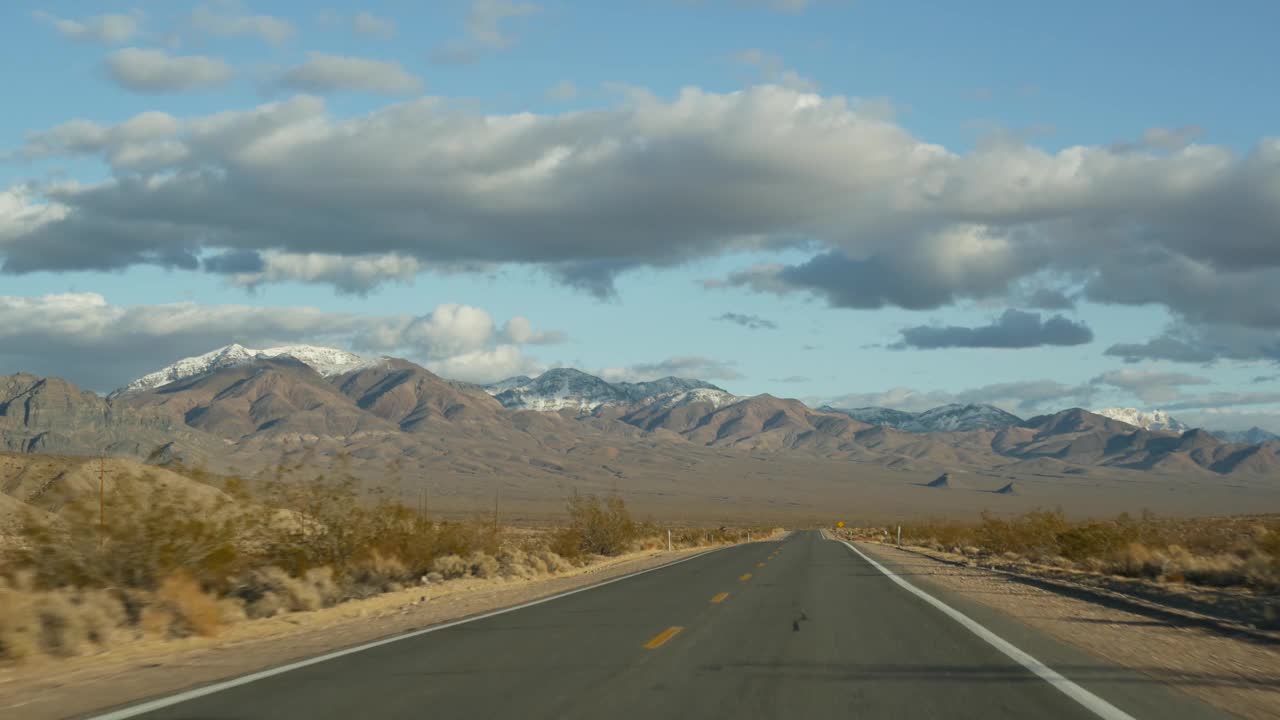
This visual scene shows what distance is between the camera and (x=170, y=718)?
875 centimetres

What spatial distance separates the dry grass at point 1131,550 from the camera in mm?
25953

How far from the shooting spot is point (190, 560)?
16.3m

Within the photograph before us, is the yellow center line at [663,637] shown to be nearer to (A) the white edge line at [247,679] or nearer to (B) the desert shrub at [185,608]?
(A) the white edge line at [247,679]

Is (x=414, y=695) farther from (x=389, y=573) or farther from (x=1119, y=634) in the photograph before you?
(x=389, y=573)

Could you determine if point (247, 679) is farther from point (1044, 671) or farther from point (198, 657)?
point (1044, 671)

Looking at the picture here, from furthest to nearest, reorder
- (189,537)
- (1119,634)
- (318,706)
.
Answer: (189,537) → (1119,634) → (318,706)

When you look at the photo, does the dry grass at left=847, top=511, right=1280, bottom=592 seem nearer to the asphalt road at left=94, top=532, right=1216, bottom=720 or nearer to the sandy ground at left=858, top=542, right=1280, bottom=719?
the sandy ground at left=858, top=542, right=1280, bottom=719

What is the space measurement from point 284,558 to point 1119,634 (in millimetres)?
15523

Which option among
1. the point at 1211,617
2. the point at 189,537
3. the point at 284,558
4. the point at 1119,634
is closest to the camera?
the point at 1119,634

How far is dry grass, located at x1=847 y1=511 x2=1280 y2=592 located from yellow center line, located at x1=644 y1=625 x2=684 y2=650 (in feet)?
48.8

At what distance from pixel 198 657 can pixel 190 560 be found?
148 inches

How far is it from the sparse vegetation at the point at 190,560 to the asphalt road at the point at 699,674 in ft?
11.9

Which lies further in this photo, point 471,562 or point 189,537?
point 471,562

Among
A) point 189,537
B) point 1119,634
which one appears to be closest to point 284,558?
point 189,537
